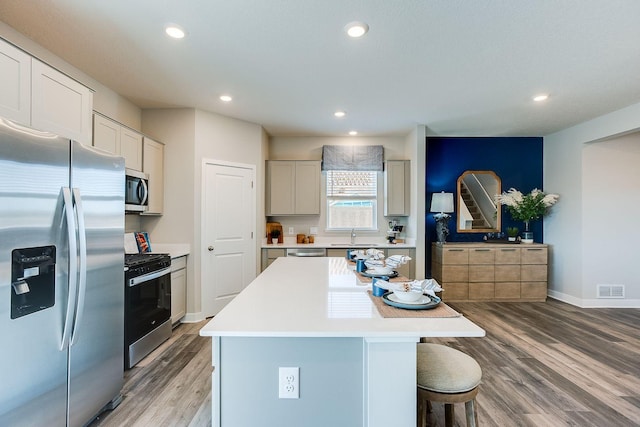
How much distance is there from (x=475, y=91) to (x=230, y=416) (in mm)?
3587

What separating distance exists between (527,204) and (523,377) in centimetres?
322

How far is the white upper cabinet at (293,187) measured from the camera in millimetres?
4898

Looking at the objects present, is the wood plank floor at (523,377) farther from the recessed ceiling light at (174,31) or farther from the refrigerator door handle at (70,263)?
the recessed ceiling light at (174,31)

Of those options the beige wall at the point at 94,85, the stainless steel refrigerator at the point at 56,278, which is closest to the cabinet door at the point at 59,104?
the beige wall at the point at 94,85

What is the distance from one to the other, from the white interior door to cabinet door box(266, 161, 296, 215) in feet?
1.84

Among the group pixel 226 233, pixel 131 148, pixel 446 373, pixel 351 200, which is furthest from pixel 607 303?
pixel 131 148

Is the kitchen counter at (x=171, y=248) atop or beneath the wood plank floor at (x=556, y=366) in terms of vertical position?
atop

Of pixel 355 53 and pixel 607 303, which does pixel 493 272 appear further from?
pixel 355 53

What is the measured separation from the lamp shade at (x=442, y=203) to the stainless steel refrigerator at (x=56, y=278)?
4294mm

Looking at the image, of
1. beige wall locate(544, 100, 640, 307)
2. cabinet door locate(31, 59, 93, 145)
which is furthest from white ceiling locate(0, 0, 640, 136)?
beige wall locate(544, 100, 640, 307)

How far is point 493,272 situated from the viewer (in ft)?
15.1

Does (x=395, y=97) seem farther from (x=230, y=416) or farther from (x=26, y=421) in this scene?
(x=26, y=421)

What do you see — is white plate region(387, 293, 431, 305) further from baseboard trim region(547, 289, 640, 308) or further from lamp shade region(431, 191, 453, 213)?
baseboard trim region(547, 289, 640, 308)

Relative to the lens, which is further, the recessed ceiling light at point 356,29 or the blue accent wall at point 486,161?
the blue accent wall at point 486,161
